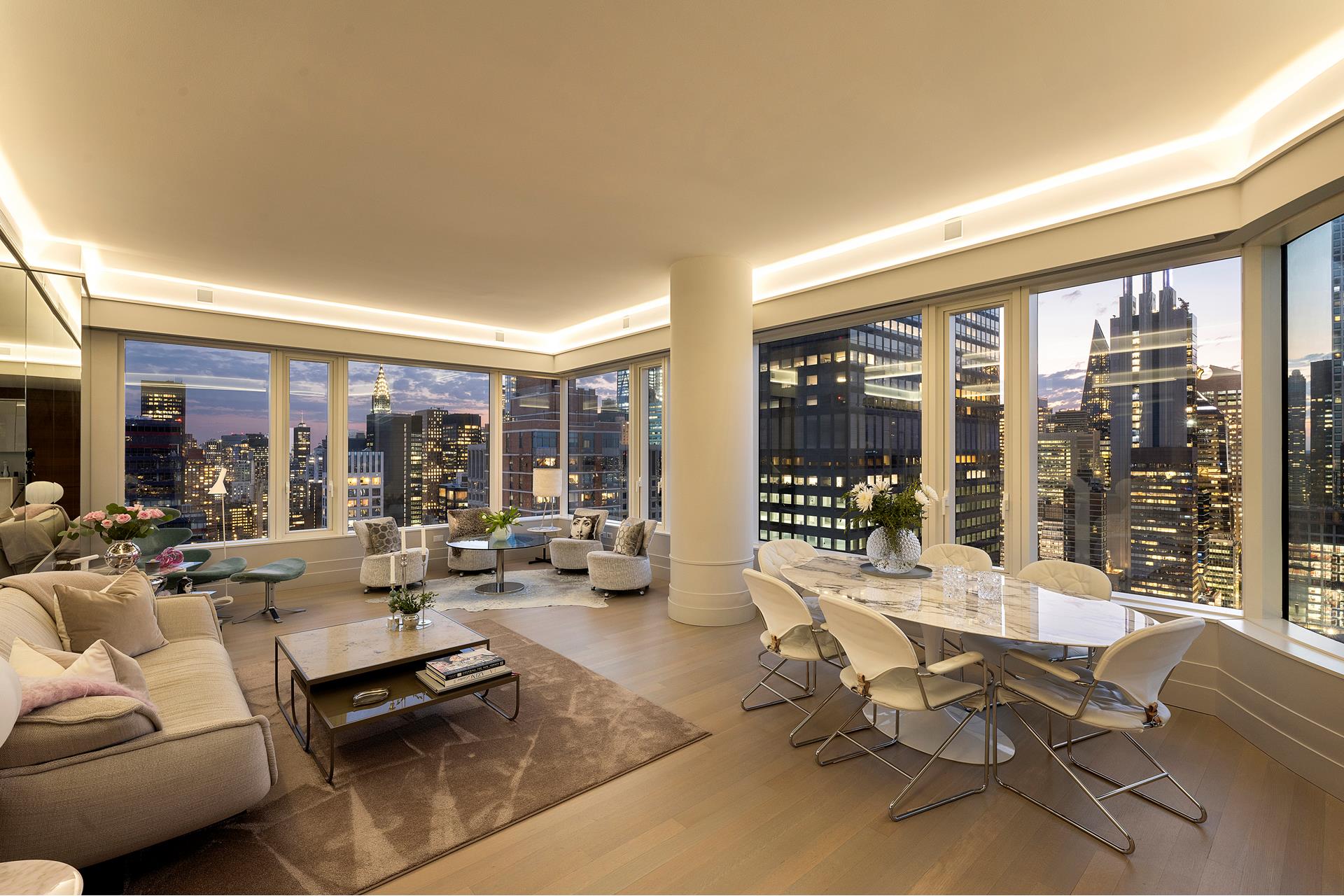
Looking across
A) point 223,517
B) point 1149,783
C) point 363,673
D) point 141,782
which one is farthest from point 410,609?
point 223,517

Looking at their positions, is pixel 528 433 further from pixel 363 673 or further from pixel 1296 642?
pixel 1296 642

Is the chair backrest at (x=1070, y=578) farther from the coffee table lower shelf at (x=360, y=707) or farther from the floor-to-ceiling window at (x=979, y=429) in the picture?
the coffee table lower shelf at (x=360, y=707)

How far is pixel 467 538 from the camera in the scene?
25.7ft

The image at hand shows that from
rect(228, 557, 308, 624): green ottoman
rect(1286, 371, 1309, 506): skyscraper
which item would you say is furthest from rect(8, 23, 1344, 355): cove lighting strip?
rect(228, 557, 308, 624): green ottoman

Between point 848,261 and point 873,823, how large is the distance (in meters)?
4.23

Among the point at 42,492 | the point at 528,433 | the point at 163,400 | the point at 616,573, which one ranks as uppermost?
the point at 163,400

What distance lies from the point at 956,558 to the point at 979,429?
114 cm

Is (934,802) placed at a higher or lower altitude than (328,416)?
lower

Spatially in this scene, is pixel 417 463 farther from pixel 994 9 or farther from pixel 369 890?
pixel 994 9

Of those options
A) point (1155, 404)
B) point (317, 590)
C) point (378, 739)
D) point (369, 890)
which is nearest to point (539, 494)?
point (317, 590)

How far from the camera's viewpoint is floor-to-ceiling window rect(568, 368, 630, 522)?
8.38 m

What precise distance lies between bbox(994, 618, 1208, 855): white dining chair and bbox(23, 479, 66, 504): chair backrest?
5.54 m

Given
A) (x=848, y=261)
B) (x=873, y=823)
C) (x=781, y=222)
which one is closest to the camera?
(x=873, y=823)

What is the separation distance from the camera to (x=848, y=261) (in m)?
5.14
